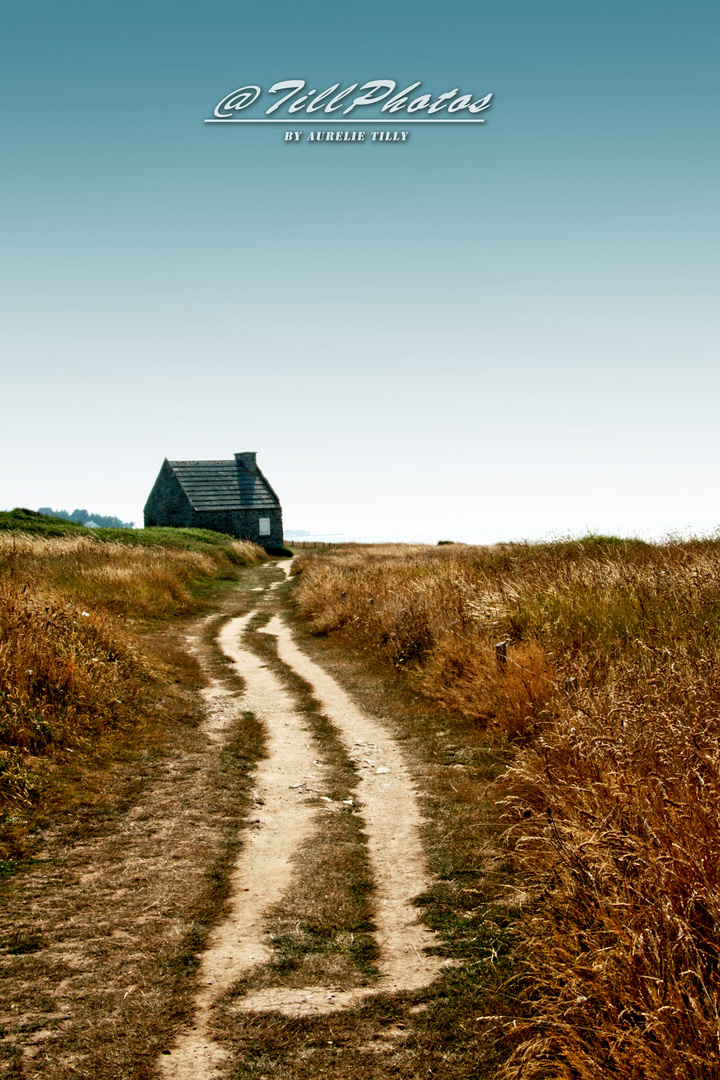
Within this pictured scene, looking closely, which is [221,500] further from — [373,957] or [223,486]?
[373,957]

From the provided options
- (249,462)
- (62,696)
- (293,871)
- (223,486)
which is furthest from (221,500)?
(293,871)

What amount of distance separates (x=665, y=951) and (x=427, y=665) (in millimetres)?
8606

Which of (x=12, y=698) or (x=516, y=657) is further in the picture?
(x=516, y=657)

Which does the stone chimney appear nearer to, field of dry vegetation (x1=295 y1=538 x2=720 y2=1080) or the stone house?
the stone house

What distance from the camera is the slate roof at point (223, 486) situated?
52.3 meters

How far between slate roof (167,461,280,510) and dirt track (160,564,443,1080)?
42389 mm

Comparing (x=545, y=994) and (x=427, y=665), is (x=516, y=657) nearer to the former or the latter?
(x=427, y=665)

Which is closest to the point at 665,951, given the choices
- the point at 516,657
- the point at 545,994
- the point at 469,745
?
the point at 545,994

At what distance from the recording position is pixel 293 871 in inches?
225

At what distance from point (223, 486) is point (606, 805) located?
1991 inches

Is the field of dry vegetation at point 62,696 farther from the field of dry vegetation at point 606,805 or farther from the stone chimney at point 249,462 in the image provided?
the stone chimney at point 249,462

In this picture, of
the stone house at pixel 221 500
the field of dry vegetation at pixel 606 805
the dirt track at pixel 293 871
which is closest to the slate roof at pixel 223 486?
the stone house at pixel 221 500

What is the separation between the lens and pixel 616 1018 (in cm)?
325

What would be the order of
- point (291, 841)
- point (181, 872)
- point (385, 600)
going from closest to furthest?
point (181, 872)
point (291, 841)
point (385, 600)
